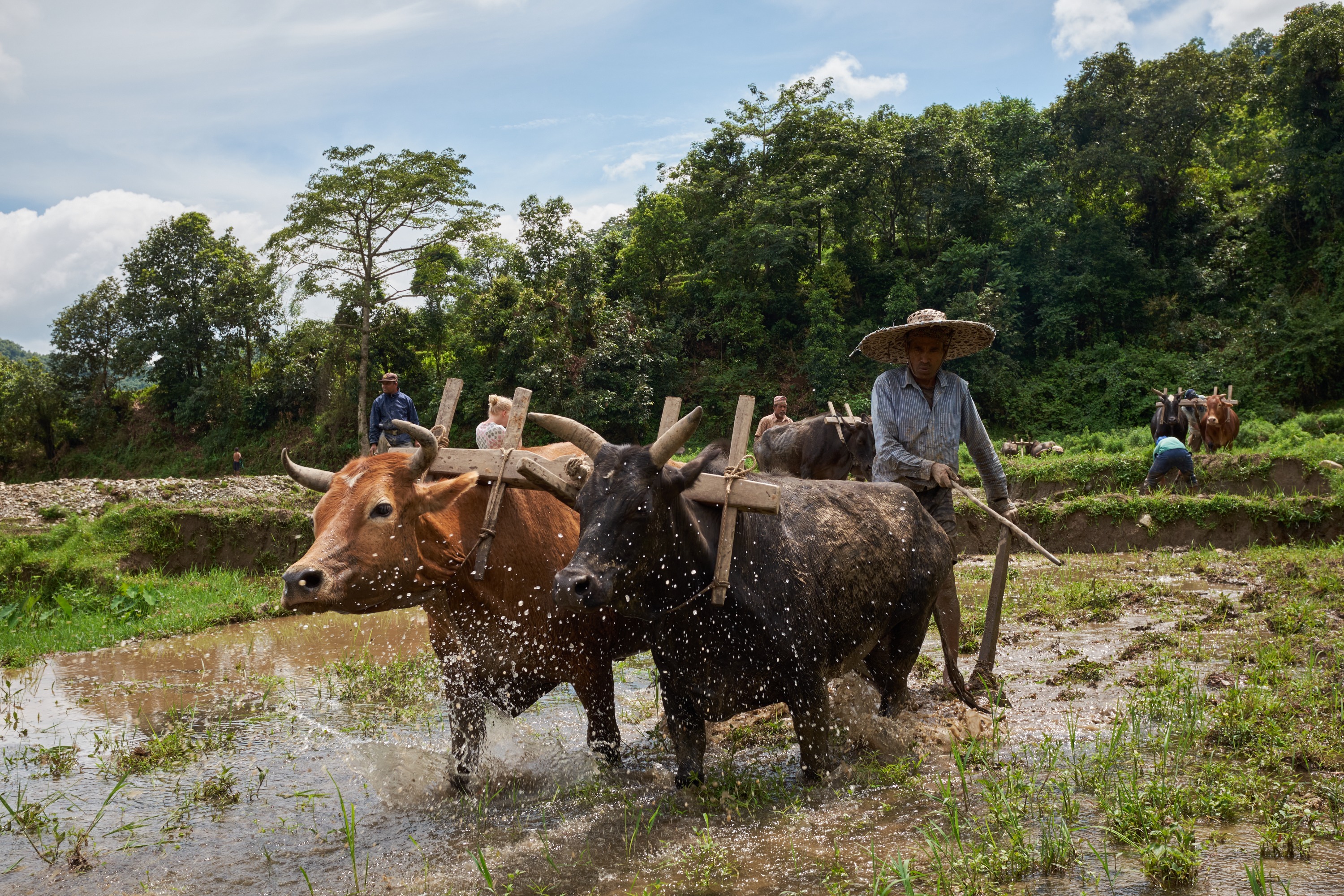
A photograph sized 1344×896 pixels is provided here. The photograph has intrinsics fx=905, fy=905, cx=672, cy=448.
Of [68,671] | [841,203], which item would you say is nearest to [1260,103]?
[841,203]

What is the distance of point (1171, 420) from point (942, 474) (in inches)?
650

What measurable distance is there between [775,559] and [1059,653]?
3582 mm

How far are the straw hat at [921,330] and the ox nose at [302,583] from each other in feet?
10.5

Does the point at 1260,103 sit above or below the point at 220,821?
above

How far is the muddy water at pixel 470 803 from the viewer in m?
3.55

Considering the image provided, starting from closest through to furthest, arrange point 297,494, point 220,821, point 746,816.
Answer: point 746,816, point 220,821, point 297,494

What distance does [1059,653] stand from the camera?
263 inches

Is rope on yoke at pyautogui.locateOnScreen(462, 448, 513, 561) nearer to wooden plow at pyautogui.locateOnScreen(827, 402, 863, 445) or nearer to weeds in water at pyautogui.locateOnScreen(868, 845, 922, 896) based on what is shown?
weeds in water at pyautogui.locateOnScreen(868, 845, 922, 896)

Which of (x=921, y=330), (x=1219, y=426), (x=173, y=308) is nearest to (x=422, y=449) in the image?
(x=921, y=330)

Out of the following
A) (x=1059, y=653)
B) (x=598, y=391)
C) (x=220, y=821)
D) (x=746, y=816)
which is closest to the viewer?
(x=746, y=816)

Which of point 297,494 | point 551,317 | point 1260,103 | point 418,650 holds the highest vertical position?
point 1260,103

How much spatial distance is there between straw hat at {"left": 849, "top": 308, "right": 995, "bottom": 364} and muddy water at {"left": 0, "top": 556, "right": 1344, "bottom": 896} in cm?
215

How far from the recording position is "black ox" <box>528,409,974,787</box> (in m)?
3.73

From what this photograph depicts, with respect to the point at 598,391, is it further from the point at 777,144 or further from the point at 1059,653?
the point at 1059,653
